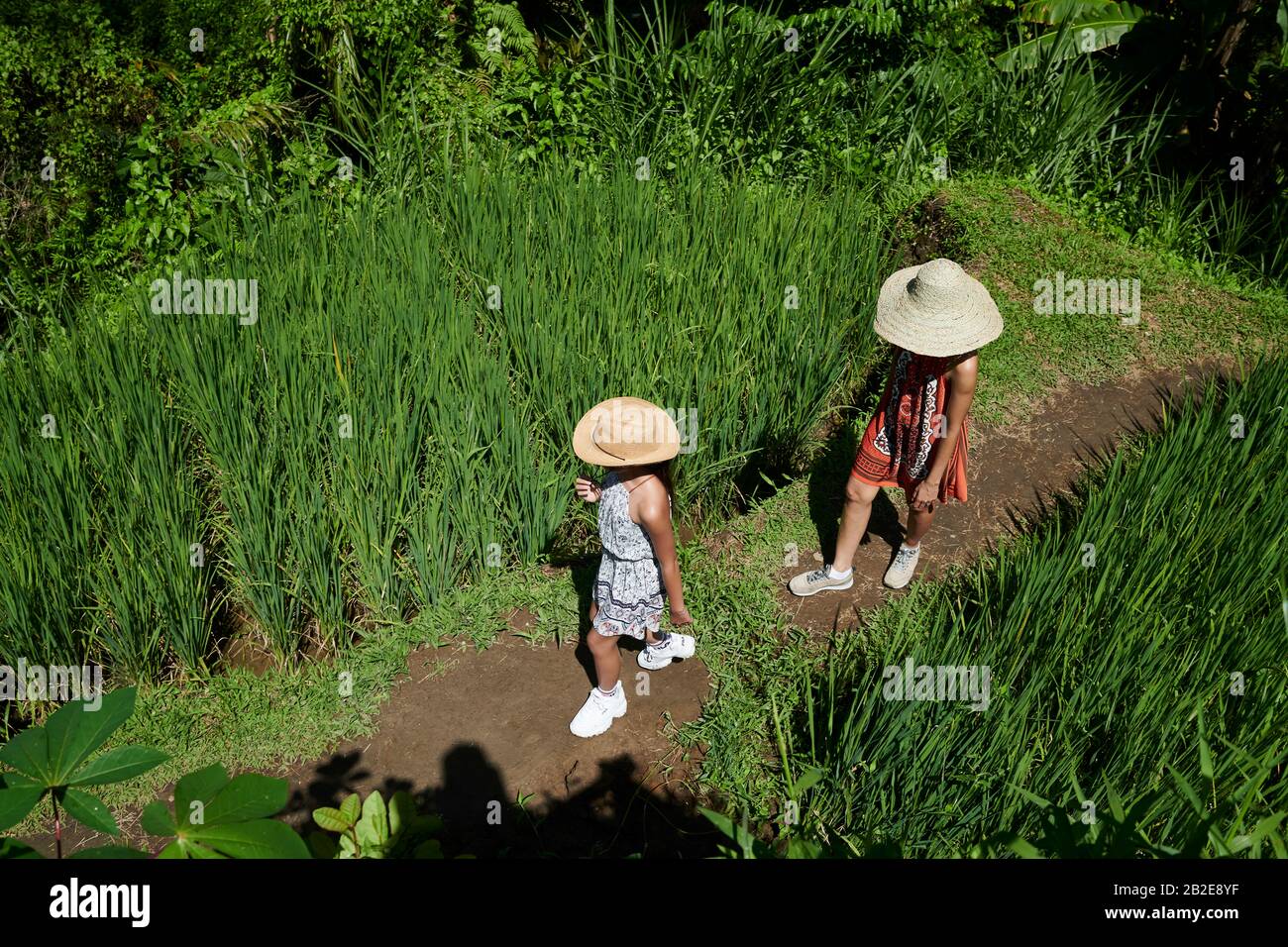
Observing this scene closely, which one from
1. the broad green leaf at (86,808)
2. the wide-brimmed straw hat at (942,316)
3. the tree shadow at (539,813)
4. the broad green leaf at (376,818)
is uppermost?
the wide-brimmed straw hat at (942,316)

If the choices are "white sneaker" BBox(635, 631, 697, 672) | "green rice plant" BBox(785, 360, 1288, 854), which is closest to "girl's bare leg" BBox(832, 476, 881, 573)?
"green rice plant" BBox(785, 360, 1288, 854)

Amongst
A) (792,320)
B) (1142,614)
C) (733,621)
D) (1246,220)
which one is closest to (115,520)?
(733,621)

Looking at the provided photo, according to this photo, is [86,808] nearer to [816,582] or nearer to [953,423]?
[953,423]

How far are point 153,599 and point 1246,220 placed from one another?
6218mm

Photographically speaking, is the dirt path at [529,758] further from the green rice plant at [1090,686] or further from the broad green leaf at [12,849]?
the broad green leaf at [12,849]

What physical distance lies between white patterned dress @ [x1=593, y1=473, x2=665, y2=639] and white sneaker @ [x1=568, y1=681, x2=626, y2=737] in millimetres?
228

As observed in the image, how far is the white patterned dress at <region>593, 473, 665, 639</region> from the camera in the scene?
2.64 metres

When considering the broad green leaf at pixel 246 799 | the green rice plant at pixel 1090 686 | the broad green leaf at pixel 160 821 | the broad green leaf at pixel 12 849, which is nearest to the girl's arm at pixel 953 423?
the green rice plant at pixel 1090 686

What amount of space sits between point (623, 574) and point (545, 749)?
0.65 metres

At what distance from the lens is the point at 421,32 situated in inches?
236

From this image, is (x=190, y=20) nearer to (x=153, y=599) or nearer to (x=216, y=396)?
(x=216, y=396)

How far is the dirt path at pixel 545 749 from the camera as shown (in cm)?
270

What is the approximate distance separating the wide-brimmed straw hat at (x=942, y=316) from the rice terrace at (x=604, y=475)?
18 mm

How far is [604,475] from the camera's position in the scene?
3.13m
